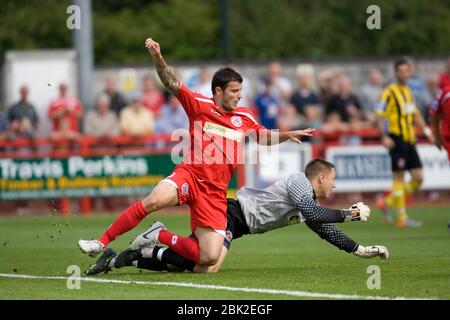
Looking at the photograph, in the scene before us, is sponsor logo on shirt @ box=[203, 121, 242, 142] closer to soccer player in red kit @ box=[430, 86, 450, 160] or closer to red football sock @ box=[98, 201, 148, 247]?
red football sock @ box=[98, 201, 148, 247]

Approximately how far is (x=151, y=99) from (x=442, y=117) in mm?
9061

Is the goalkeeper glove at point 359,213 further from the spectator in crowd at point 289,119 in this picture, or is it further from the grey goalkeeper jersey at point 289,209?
the spectator in crowd at point 289,119

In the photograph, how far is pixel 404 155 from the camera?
17.7 meters

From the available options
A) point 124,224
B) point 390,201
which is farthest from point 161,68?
point 390,201

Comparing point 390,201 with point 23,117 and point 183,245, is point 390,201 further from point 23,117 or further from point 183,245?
point 23,117

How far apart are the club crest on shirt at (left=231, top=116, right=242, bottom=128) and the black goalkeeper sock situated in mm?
1366

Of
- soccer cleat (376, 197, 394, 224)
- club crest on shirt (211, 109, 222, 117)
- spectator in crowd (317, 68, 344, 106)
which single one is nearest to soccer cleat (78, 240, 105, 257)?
club crest on shirt (211, 109, 222, 117)

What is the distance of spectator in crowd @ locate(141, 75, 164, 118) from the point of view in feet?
76.2

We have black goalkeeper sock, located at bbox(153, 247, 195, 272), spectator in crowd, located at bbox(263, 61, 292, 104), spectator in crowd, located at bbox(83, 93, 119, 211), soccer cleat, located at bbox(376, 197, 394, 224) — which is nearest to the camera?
black goalkeeper sock, located at bbox(153, 247, 195, 272)

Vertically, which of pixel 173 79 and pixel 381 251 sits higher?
pixel 173 79

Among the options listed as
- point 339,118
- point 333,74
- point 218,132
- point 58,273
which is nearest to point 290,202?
point 218,132
